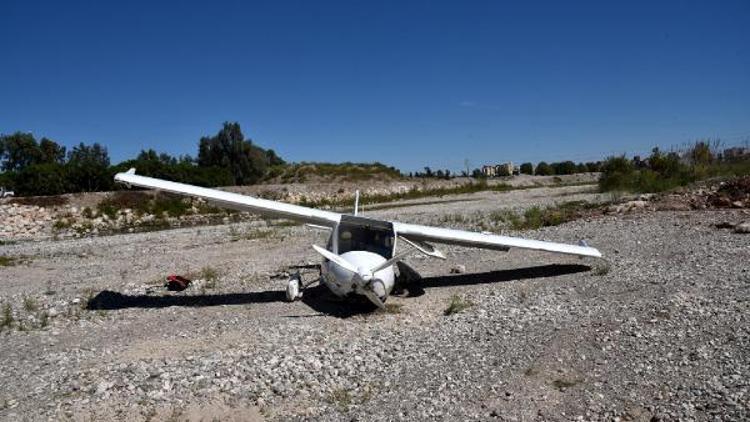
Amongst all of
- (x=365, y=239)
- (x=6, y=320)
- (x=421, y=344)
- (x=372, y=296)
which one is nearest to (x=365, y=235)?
(x=365, y=239)

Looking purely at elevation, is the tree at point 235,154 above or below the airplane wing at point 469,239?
above

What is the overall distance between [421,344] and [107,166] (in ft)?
188

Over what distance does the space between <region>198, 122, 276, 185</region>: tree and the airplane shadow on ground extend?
62970 millimetres

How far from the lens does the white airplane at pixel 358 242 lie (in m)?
9.91

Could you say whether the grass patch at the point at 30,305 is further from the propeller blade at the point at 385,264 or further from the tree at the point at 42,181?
the tree at the point at 42,181

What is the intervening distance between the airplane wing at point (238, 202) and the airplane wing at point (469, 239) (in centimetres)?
167

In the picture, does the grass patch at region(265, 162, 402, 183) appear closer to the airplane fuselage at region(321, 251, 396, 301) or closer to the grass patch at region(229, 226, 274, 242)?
the grass patch at region(229, 226, 274, 242)

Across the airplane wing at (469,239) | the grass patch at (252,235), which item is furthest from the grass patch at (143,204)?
the airplane wing at (469,239)

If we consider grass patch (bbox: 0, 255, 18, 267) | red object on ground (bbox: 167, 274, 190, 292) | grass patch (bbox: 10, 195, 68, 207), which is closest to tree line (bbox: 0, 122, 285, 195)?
grass patch (bbox: 10, 195, 68, 207)

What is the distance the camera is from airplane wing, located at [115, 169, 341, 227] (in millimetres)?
Result: 11508

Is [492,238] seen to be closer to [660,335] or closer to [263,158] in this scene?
[660,335]

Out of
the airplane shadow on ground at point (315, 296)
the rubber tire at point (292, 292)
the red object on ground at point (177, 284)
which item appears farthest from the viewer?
the red object on ground at point (177, 284)

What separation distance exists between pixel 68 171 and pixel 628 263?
52483 mm

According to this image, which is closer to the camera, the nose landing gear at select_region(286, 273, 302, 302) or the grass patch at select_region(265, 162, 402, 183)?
the nose landing gear at select_region(286, 273, 302, 302)
